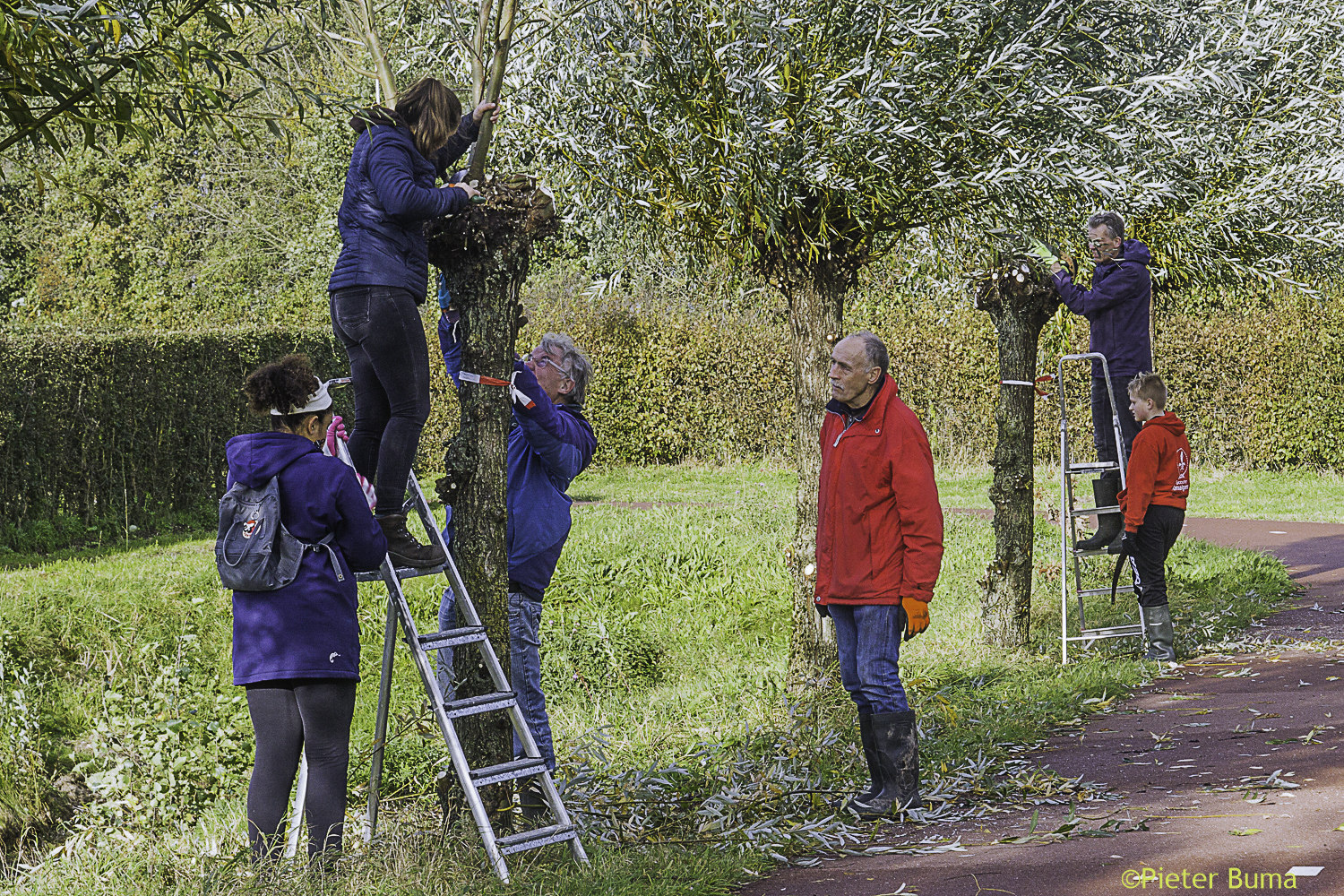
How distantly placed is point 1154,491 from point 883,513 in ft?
10.2

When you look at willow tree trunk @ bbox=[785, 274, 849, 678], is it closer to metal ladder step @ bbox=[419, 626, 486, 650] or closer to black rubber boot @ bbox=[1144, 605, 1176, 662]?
black rubber boot @ bbox=[1144, 605, 1176, 662]

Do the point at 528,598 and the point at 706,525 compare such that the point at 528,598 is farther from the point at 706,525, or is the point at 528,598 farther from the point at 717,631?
the point at 706,525

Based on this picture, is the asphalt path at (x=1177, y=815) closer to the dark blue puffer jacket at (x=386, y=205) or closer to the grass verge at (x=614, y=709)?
the grass verge at (x=614, y=709)

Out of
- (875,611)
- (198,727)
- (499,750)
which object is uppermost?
(875,611)

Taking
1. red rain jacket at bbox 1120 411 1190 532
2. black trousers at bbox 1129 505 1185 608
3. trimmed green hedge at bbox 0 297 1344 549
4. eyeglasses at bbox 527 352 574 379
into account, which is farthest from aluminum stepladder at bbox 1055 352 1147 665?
eyeglasses at bbox 527 352 574 379

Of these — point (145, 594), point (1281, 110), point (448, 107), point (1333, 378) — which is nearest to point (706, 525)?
point (145, 594)

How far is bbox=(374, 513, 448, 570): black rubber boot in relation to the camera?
437 cm

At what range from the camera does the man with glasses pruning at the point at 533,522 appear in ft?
15.8

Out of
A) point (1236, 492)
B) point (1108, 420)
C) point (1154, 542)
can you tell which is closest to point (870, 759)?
point (1154, 542)

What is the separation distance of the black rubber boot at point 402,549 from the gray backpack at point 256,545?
1.26 ft

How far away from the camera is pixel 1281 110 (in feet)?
28.8

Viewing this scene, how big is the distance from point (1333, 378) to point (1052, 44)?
13.3 m

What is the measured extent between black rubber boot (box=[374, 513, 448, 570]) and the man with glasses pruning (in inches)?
15.6

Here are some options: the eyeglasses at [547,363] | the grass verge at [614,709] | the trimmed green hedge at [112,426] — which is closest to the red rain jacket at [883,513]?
the grass verge at [614,709]
